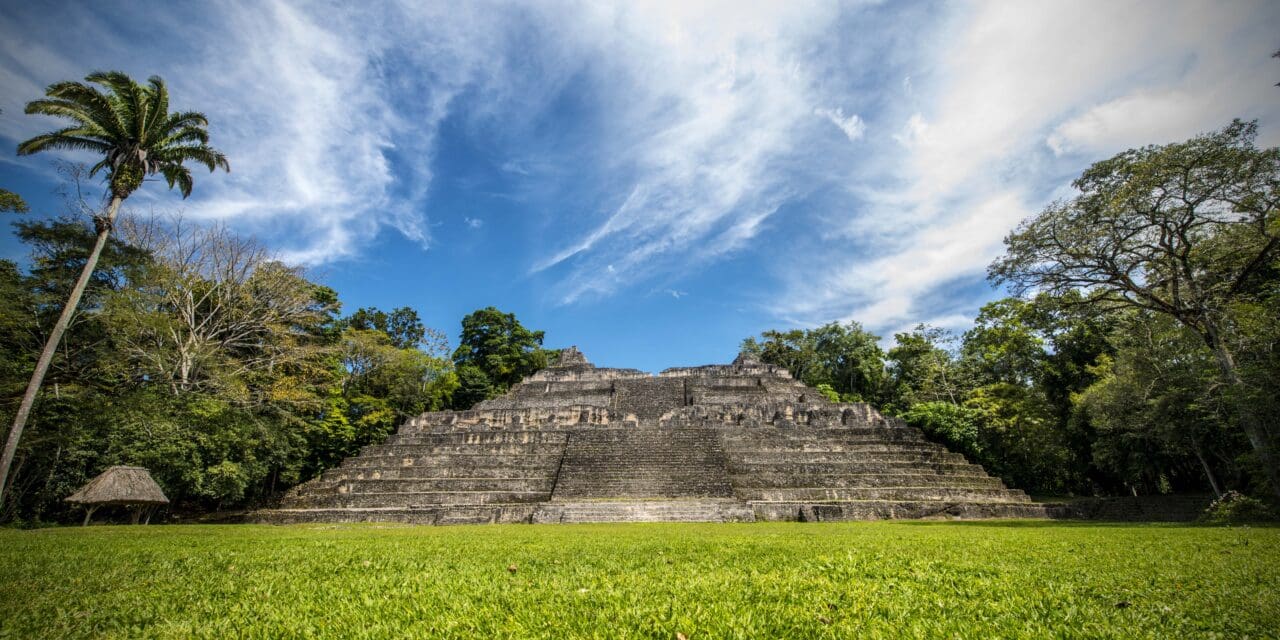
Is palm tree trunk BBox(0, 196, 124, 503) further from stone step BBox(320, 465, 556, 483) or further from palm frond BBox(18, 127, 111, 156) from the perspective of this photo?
stone step BBox(320, 465, 556, 483)

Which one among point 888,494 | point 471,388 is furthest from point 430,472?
point 471,388

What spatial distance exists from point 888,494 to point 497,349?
32.9 metres

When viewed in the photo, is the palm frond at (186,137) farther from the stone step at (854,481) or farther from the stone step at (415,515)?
the stone step at (854,481)

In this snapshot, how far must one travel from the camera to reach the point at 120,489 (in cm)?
1170

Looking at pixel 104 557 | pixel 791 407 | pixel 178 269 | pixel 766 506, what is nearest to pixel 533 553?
pixel 104 557

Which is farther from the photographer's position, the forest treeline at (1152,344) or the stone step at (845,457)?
the stone step at (845,457)

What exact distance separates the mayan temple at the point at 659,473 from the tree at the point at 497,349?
1776 cm

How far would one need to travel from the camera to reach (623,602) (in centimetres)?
308

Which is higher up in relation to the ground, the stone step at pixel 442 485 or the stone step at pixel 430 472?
the stone step at pixel 430 472

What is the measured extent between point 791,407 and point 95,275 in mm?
22791

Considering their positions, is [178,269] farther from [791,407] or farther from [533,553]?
[791,407]

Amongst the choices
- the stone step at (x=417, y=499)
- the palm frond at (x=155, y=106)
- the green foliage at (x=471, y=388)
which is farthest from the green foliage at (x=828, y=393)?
the palm frond at (x=155, y=106)

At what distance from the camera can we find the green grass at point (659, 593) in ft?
8.85

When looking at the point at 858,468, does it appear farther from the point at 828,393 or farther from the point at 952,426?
the point at 828,393
